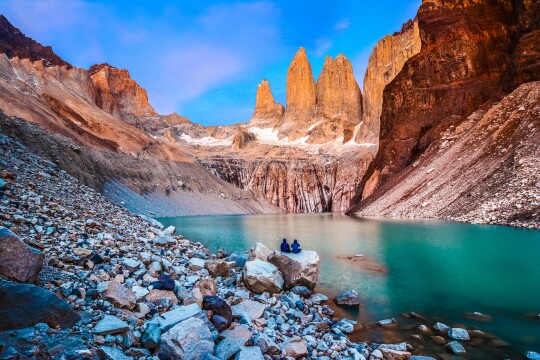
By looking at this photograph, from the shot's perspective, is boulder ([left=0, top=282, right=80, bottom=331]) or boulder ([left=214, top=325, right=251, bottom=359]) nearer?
boulder ([left=0, top=282, right=80, bottom=331])

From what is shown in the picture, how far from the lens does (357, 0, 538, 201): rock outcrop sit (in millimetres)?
65944

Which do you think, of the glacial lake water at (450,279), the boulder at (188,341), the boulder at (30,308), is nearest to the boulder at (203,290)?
the boulder at (188,341)

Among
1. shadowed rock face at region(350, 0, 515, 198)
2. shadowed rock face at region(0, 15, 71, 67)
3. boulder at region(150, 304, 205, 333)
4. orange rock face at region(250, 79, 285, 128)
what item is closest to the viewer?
boulder at region(150, 304, 205, 333)

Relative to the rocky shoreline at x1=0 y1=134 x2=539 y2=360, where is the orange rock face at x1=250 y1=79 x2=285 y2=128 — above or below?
above

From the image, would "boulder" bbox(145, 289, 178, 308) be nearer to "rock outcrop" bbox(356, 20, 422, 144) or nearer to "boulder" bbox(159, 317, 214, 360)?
"boulder" bbox(159, 317, 214, 360)

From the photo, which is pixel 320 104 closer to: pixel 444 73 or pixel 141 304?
pixel 444 73

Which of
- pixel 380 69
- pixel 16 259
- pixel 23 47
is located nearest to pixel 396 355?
pixel 16 259

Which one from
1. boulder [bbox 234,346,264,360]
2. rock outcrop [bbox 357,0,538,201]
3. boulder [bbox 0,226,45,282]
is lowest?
boulder [bbox 234,346,264,360]

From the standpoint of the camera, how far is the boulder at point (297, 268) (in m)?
12.4

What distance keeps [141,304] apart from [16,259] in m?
2.49

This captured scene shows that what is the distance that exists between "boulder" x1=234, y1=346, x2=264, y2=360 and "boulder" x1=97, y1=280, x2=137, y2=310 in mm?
2475

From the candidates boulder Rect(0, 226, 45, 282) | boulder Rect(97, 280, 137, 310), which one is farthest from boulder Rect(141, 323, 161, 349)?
boulder Rect(0, 226, 45, 282)

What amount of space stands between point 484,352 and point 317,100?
557ft

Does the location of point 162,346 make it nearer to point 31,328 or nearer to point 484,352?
point 31,328
